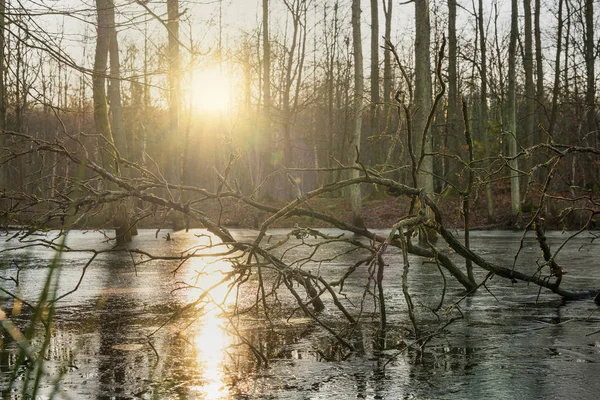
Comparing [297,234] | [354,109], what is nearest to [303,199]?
[297,234]

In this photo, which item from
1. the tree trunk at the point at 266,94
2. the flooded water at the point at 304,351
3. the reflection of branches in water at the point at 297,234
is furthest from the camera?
the tree trunk at the point at 266,94

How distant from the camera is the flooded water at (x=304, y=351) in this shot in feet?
16.4

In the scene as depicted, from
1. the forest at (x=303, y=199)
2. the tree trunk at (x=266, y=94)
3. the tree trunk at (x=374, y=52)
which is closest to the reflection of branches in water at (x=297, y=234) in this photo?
the forest at (x=303, y=199)

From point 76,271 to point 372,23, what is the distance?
22713mm

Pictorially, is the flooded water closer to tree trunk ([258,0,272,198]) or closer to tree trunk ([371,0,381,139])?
tree trunk ([371,0,381,139])

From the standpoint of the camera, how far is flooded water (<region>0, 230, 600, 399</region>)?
498 centimetres

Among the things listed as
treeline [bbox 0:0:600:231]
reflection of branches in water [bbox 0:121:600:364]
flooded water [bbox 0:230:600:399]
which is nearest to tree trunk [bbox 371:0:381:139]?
treeline [bbox 0:0:600:231]

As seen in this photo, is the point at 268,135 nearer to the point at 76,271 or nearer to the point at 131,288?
the point at 76,271

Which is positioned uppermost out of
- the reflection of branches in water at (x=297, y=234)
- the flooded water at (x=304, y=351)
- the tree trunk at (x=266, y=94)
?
the tree trunk at (x=266, y=94)

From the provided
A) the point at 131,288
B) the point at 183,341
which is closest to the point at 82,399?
the point at 183,341

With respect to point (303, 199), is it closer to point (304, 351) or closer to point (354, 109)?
point (304, 351)

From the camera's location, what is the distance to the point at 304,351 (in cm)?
627

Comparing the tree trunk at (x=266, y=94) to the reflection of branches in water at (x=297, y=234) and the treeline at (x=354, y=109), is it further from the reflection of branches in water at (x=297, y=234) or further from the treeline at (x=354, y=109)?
the reflection of branches in water at (x=297, y=234)

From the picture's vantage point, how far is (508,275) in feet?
28.4
